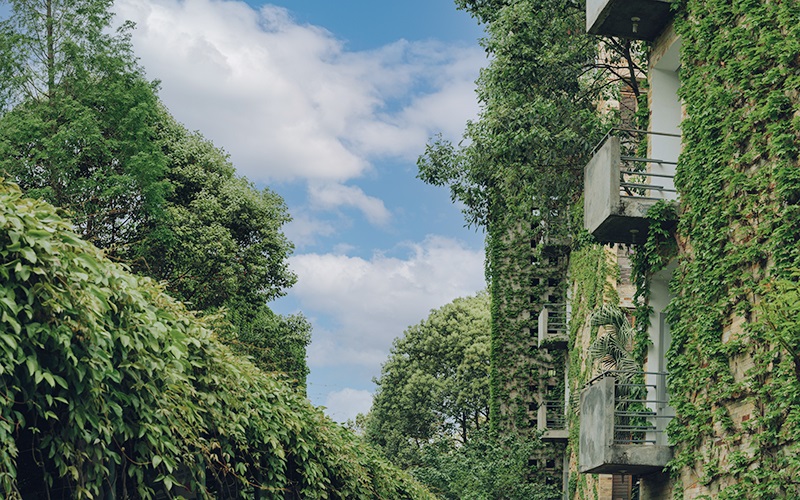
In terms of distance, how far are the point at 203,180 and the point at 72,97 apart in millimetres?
5951

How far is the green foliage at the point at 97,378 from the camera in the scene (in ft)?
18.3

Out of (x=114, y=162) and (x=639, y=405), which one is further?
(x=114, y=162)

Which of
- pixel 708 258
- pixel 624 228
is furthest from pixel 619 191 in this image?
pixel 708 258

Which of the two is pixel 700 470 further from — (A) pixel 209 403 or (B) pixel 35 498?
(B) pixel 35 498

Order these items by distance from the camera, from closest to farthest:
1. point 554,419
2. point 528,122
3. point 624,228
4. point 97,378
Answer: point 97,378, point 624,228, point 528,122, point 554,419

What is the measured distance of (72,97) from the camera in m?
30.7

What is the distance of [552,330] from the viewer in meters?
36.3

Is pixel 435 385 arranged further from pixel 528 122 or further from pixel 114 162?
pixel 528 122

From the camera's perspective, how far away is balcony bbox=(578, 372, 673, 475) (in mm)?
14258

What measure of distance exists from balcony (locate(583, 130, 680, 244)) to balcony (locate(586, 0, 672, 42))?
5.35ft

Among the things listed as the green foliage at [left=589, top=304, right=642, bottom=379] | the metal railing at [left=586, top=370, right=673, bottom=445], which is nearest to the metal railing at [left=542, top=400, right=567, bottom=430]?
the green foliage at [left=589, top=304, right=642, bottom=379]

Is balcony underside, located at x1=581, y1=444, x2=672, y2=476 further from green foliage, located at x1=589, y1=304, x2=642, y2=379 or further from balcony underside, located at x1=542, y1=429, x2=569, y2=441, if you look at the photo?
balcony underside, located at x1=542, y1=429, x2=569, y2=441

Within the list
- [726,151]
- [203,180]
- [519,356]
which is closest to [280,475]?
[726,151]

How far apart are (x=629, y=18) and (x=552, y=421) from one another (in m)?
23.3
